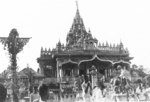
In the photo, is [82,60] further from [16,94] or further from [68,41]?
[16,94]

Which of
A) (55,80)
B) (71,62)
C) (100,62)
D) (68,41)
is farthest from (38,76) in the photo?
(68,41)

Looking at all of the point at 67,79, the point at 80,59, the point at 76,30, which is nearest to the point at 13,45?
the point at 67,79

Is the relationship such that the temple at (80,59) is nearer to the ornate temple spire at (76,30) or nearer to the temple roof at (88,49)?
the temple roof at (88,49)

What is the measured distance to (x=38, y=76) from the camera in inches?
1318

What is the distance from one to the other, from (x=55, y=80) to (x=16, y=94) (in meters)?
20.4

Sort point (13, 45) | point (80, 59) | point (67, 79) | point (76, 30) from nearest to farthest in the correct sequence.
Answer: point (13, 45), point (67, 79), point (80, 59), point (76, 30)

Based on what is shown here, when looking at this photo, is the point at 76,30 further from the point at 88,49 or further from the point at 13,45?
the point at 13,45

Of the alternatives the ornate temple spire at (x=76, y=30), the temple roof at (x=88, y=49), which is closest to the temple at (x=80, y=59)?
the temple roof at (x=88, y=49)

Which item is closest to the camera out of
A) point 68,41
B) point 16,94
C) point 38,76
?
point 16,94

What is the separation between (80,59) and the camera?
122ft

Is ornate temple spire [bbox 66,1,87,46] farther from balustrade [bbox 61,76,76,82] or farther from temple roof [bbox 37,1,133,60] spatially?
balustrade [bbox 61,76,76,82]

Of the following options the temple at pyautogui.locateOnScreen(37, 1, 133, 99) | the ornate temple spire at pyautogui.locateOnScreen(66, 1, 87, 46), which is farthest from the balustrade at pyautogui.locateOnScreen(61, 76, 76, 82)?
the ornate temple spire at pyautogui.locateOnScreen(66, 1, 87, 46)

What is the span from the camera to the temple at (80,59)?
119 ft

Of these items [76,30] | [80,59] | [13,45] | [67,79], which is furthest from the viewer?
[76,30]
